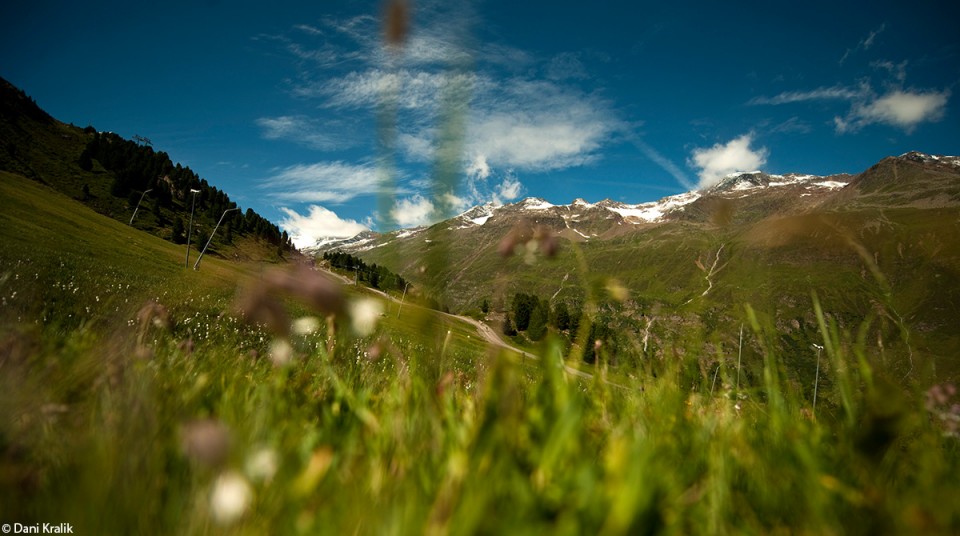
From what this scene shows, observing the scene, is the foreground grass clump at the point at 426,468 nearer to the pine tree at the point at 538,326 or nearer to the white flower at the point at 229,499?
the white flower at the point at 229,499

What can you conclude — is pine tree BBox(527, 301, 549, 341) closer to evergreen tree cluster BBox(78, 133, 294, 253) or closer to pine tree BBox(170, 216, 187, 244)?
evergreen tree cluster BBox(78, 133, 294, 253)

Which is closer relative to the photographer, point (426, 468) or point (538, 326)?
point (426, 468)

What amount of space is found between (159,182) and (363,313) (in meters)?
173

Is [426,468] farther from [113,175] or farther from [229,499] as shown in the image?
[113,175]

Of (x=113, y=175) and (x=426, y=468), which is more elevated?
(x=113, y=175)

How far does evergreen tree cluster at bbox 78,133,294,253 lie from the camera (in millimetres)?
130125

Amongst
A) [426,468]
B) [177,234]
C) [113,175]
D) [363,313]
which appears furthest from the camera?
[113,175]

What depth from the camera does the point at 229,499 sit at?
1.11 m

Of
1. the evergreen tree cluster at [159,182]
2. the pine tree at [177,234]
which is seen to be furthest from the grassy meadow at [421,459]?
the pine tree at [177,234]

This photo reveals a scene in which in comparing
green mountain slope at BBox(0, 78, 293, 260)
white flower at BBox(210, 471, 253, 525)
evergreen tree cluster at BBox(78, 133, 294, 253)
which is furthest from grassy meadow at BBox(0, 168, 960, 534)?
evergreen tree cluster at BBox(78, 133, 294, 253)

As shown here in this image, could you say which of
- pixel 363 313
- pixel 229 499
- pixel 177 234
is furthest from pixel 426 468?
pixel 177 234

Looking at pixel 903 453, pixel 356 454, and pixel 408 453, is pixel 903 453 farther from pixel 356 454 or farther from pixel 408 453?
pixel 356 454

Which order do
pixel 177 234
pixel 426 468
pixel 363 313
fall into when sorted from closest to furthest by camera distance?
1. pixel 426 468
2. pixel 363 313
3. pixel 177 234

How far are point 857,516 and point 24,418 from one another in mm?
2849
